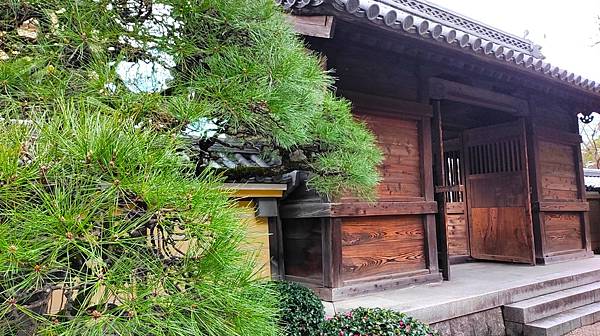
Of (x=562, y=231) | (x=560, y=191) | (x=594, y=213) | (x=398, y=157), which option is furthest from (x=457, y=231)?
(x=594, y=213)

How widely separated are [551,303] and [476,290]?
73 cm

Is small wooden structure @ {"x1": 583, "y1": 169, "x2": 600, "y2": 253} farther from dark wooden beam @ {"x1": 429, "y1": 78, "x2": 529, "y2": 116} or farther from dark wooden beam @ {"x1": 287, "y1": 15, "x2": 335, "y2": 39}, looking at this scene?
dark wooden beam @ {"x1": 287, "y1": 15, "x2": 335, "y2": 39}

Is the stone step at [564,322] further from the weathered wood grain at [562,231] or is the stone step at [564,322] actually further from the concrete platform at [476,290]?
the weathered wood grain at [562,231]

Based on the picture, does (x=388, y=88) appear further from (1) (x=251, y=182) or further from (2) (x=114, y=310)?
(2) (x=114, y=310)

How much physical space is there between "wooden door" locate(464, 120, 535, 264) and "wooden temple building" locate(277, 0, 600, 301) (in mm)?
14

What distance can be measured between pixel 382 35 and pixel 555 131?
382cm

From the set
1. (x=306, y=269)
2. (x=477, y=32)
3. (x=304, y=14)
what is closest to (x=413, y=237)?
(x=306, y=269)

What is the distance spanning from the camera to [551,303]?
12.6ft

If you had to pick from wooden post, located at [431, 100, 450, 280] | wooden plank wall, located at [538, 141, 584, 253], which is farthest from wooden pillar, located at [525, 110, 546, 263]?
wooden post, located at [431, 100, 450, 280]

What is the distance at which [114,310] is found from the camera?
98 centimetres

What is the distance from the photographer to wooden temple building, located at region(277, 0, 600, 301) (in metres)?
3.42

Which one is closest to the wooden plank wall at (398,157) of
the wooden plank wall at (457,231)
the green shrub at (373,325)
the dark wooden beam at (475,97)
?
the dark wooden beam at (475,97)

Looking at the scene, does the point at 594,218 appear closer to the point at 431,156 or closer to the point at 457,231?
the point at 457,231

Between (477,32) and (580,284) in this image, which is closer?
(580,284)
